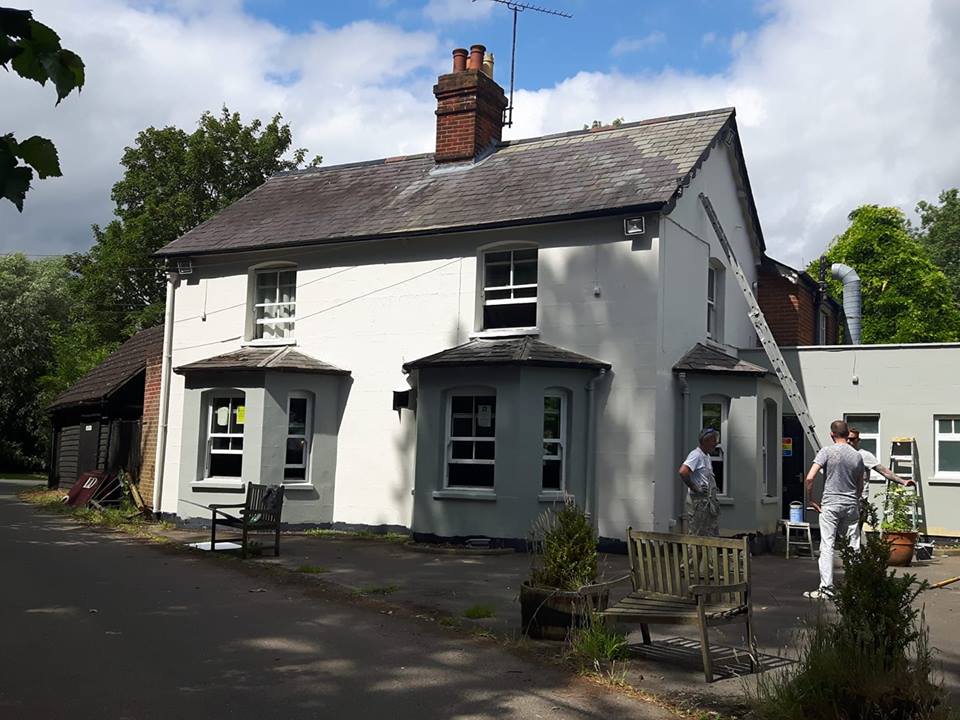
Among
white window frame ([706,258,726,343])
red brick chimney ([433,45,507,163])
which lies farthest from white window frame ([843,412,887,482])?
red brick chimney ([433,45,507,163])

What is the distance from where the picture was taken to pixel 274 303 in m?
19.3

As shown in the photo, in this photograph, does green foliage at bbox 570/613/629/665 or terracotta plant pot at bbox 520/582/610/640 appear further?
terracotta plant pot at bbox 520/582/610/640

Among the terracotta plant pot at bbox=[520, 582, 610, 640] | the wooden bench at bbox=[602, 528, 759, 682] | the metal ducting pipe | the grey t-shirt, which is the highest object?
the metal ducting pipe

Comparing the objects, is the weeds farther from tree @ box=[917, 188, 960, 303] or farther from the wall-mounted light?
tree @ box=[917, 188, 960, 303]

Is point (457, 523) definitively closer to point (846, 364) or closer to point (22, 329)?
point (846, 364)

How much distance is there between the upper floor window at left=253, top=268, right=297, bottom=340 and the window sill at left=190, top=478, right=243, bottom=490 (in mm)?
2991

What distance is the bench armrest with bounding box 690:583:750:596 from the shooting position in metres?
6.71

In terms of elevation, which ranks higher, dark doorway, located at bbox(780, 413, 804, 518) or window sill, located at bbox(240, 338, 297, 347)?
window sill, located at bbox(240, 338, 297, 347)

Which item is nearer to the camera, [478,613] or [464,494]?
[478,613]

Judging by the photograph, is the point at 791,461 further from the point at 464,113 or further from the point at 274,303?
the point at 274,303

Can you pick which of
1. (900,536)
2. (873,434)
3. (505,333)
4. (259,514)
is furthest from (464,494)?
(873,434)

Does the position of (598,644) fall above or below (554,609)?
below

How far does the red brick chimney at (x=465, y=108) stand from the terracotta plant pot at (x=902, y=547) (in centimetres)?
1058

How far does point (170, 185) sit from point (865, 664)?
114 ft
